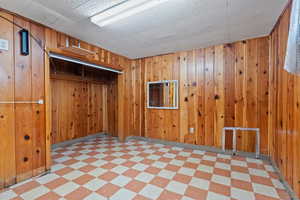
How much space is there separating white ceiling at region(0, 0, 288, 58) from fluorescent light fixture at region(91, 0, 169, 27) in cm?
7

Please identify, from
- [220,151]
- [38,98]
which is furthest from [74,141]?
[220,151]

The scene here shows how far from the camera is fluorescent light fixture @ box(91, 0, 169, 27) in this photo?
1639mm

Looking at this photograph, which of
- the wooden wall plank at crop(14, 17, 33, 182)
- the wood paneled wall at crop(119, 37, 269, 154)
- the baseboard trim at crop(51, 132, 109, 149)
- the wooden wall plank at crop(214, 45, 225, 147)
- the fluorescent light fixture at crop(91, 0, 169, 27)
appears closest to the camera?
the fluorescent light fixture at crop(91, 0, 169, 27)

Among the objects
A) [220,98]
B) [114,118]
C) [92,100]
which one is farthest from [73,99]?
[220,98]

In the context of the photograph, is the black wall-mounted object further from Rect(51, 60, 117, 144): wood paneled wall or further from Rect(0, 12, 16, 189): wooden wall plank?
Rect(51, 60, 117, 144): wood paneled wall

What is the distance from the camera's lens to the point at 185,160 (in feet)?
8.62

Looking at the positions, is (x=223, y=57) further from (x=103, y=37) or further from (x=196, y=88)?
(x=103, y=37)

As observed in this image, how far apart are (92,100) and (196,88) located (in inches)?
127

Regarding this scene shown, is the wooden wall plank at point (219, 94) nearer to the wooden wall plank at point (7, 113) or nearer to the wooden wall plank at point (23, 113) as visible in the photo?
the wooden wall plank at point (23, 113)

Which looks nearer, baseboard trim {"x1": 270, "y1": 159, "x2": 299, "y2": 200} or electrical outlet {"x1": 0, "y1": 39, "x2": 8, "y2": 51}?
baseboard trim {"x1": 270, "y1": 159, "x2": 299, "y2": 200}

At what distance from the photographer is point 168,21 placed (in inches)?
82.4

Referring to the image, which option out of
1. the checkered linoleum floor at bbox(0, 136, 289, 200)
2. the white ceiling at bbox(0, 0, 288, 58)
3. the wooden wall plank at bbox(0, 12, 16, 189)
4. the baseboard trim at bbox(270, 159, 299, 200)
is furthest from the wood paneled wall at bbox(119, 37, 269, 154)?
the wooden wall plank at bbox(0, 12, 16, 189)

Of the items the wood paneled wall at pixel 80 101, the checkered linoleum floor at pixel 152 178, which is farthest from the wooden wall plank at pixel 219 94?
the wood paneled wall at pixel 80 101

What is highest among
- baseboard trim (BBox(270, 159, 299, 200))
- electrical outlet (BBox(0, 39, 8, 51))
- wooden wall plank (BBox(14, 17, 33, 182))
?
electrical outlet (BBox(0, 39, 8, 51))
